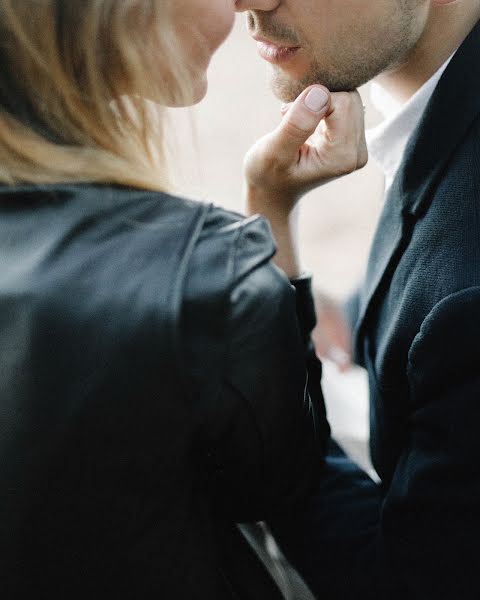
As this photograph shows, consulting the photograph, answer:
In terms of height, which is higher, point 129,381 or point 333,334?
point 129,381

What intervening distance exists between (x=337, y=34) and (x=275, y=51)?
0.58 feet

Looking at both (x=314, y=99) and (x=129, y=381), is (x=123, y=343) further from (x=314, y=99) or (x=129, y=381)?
(x=314, y=99)

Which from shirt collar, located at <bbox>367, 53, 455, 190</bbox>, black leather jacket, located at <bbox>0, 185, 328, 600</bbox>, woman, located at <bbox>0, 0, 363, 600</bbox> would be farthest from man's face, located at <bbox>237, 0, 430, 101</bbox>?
black leather jacket, located at <bbox>0, 185, 328, 600</bbox>

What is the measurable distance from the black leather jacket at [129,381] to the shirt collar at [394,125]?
0.79 meters

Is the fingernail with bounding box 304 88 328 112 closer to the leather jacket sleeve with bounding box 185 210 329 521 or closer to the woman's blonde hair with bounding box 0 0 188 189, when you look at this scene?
the woman's blonde hair with bounding box 0 0 188 189

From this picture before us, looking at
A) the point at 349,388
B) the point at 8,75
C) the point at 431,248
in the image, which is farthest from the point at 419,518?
the point at 349,388

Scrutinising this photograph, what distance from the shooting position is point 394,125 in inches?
65.8

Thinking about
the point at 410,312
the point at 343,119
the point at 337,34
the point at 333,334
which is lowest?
the point at 333,334

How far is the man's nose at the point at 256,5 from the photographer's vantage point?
5.09 feet

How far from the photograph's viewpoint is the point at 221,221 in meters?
0.95

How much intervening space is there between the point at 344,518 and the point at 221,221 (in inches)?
29.2

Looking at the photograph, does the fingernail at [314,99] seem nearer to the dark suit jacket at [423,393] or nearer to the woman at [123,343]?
the dark suit jacket at [423,393]

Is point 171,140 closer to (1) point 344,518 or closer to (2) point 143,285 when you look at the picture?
(2) point 143,285

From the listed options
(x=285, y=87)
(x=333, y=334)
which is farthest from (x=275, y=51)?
(x=333, y=334)
